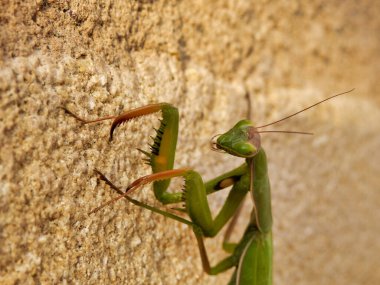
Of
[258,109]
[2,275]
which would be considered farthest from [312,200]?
[2,275]

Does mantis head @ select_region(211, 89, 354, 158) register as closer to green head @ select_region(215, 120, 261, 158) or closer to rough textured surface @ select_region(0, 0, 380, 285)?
green head @ select_region(215, 120, 261, 158)

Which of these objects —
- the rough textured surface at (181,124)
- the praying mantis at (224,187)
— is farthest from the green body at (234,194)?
the rough textured surface at (181,124)

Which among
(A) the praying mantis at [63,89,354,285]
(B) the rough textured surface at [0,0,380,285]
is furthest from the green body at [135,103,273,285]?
(B) the rough textured surface at [0,0,380,285]

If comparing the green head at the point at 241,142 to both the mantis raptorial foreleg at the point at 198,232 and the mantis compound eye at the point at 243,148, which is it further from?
the mantis raptorial foreleg at the point at 198,232

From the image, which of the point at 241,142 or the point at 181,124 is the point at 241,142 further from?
the point at 181,124

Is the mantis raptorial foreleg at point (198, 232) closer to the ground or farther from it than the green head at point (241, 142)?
closer to the ground

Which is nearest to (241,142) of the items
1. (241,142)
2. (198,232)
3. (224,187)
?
(241,142)

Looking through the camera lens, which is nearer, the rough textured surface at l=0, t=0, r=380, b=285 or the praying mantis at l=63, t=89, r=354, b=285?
the rough textured surface at l=0, t=0, r=380, b=285
